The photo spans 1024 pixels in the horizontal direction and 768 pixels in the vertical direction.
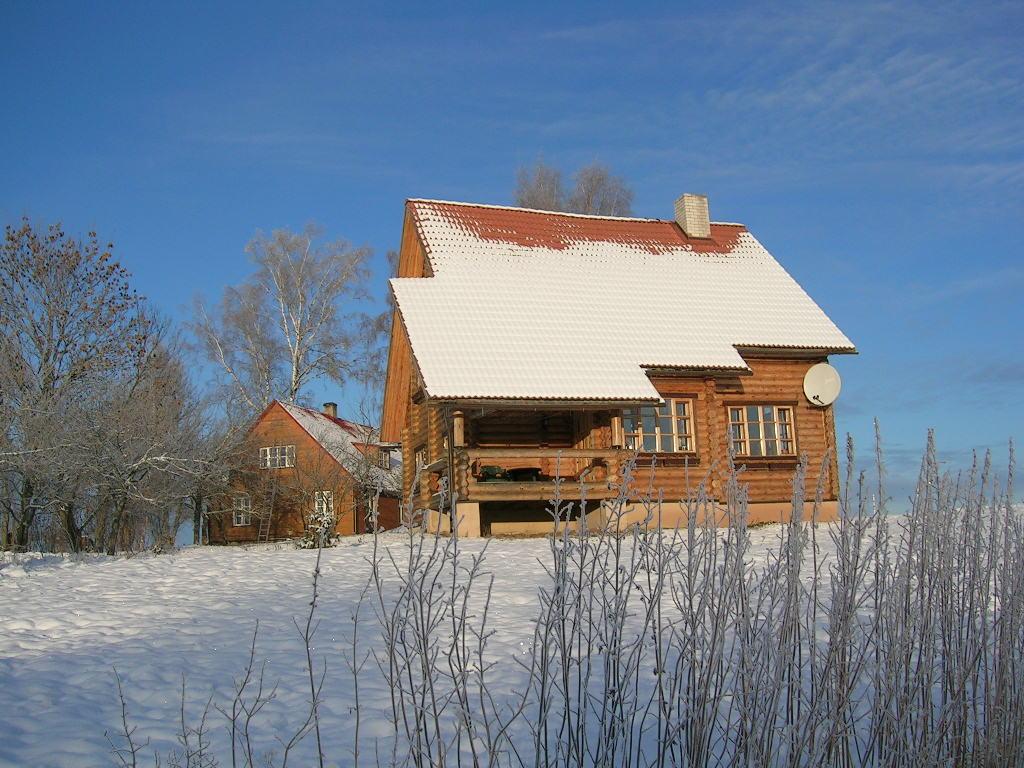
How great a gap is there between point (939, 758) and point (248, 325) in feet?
92.5

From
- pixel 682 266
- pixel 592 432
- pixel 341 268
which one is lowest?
pixel 592 432

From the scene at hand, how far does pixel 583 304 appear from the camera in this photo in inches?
707

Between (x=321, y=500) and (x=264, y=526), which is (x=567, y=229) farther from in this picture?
(x=264, y=526)

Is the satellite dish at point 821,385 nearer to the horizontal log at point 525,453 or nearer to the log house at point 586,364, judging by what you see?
the log house at point 586,364

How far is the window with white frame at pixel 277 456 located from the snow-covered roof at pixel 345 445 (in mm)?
917

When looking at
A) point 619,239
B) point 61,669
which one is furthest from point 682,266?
point 61,669

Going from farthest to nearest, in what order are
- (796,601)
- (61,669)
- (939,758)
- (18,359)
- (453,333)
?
(18,359), (453,333), (61,669), (939,758), (796,601)

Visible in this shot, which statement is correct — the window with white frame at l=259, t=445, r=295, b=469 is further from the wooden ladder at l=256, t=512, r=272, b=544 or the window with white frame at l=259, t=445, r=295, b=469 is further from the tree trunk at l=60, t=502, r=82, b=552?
the tree trunk at l=60, t=502, r=82, b=552

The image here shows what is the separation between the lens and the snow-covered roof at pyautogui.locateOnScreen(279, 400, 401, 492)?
28.2m

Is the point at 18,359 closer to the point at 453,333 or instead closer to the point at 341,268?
the point at 453,333

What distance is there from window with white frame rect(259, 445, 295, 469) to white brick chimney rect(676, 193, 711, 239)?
1356cm

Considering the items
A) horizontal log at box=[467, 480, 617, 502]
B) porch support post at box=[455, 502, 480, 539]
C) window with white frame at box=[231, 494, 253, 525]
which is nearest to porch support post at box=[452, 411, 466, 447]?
horizontal log at box=[467, 480, 617, 502]

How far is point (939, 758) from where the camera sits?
13.0 feet

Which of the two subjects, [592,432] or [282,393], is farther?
[282,393]
